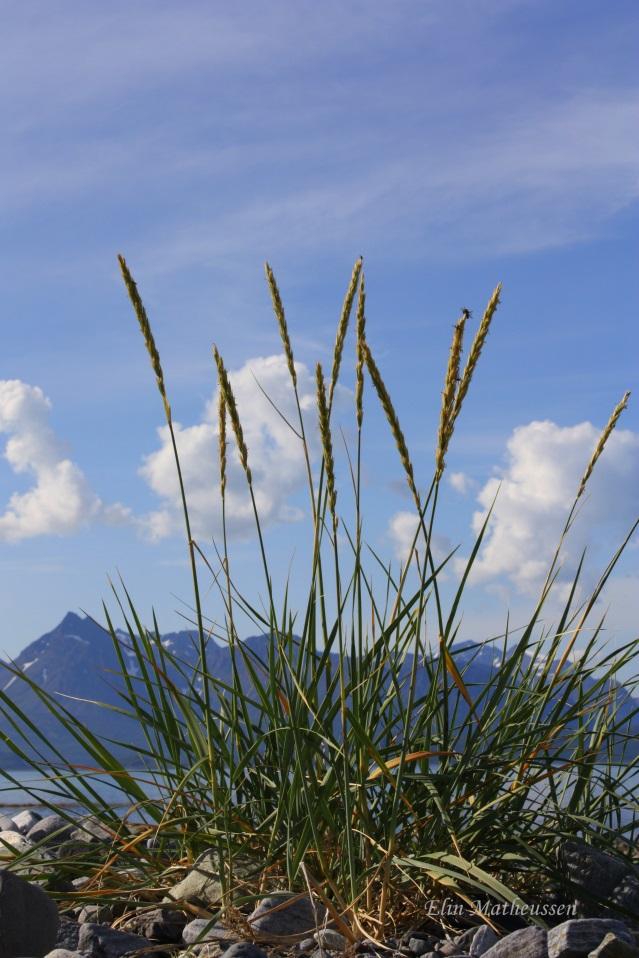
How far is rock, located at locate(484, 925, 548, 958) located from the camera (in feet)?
6.69

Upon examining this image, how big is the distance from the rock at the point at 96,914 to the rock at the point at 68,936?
89mm

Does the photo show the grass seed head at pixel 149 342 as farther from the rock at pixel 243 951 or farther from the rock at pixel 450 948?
the rock at pixel 450 948

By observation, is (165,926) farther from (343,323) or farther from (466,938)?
(343,323)

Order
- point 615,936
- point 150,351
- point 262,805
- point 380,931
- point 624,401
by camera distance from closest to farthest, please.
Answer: point 615,936 → point 380,931 → point 150,351 → point 262,805 → point 624,401

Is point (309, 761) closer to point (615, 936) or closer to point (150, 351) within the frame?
point (615, 936)

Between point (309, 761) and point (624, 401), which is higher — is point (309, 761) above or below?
below

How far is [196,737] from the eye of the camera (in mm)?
2779

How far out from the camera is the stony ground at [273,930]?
2066mm

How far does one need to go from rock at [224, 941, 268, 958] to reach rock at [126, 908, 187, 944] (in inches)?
17.6

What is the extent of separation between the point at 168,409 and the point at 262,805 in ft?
3.91

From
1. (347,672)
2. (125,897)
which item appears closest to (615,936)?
(347,672)

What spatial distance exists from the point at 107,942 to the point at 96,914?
0.29 meters

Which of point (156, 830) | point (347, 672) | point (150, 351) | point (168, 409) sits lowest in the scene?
point (156, 830)

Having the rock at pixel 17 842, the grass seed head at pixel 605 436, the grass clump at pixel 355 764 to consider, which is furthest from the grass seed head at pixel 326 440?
the rock at pixel 17 842
